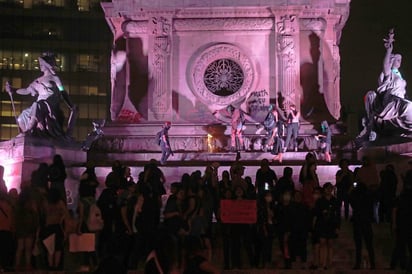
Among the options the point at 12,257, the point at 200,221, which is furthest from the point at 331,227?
the point at 12,257

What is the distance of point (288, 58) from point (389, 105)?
5.32 metres

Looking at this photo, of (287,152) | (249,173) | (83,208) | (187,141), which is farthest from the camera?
(187,141)

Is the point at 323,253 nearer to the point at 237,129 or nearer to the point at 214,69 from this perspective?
the point at 237,129

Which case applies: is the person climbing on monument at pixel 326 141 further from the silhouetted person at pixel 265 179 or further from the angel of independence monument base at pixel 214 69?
the silhouetted person at pixel 265 179

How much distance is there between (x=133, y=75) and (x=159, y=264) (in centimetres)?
2540

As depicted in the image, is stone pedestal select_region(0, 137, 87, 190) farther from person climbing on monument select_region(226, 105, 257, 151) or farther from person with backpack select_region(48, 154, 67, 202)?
person with backpack select_region(48, 154, 67, 202)

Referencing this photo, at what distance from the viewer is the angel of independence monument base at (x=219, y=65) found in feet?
112

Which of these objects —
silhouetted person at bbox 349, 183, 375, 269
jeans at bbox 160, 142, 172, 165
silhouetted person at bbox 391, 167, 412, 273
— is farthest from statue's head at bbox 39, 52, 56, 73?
silhouetted person at bbox 391, 167, 412, 273

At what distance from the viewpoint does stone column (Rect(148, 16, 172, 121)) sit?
34.5m

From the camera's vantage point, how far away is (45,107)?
98.1ft

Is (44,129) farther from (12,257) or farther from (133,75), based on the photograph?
(12,257)

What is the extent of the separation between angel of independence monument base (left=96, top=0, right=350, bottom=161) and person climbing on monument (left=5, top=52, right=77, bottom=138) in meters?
3.78

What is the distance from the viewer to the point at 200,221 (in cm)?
1677

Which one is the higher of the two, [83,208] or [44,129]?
[44,129]
